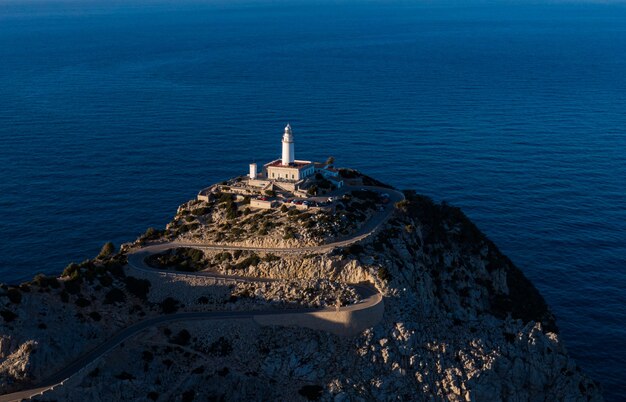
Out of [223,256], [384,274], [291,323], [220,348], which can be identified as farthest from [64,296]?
[384,274]

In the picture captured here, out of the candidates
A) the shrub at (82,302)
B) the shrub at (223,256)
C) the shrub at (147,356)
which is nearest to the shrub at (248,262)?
the shrub at (223,256)

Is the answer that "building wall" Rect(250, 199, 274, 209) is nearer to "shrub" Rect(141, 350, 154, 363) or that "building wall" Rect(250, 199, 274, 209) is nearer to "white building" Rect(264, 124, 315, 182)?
"white building" Rect(264, 124, 315, 182)

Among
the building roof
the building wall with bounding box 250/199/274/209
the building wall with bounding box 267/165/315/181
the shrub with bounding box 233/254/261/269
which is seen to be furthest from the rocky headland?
the building roof

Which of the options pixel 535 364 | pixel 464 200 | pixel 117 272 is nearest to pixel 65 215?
pixel 117 272

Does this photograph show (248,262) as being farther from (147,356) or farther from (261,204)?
(147,356)

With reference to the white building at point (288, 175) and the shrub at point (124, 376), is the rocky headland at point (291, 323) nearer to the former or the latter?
the shrub at point (124, 376)

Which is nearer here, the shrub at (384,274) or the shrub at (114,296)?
the shrub at (114,296)
